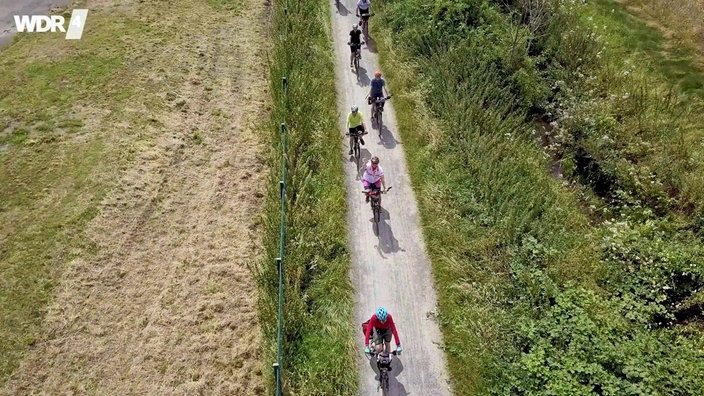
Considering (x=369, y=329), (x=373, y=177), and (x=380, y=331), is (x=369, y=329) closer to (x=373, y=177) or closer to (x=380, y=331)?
(x=380, y=331)

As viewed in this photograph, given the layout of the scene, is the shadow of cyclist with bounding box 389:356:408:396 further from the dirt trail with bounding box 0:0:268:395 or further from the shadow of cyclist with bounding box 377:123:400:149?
the shadow of cyclist with bounding box 377:123:400:149

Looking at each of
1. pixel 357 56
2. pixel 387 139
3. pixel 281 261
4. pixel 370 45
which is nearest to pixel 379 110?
pixel 387 139

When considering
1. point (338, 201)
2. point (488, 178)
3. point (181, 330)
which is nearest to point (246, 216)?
point (338, 201)

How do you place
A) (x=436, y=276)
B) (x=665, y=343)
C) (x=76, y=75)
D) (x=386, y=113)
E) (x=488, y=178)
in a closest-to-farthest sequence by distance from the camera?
1. (x=665, y=343)
2. (x=436, y=276)
3. (x=488, y=178)
4. (x=386, y=113)
5. (x=76, y=75)

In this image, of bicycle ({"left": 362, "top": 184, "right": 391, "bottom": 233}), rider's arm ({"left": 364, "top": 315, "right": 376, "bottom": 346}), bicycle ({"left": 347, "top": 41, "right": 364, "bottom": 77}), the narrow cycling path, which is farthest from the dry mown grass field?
rider's arm ({"left": 364, "top": 315, "right": 376, "bottom": 346})

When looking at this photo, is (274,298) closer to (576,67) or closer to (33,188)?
(33,188)

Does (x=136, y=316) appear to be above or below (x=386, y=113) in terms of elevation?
below
